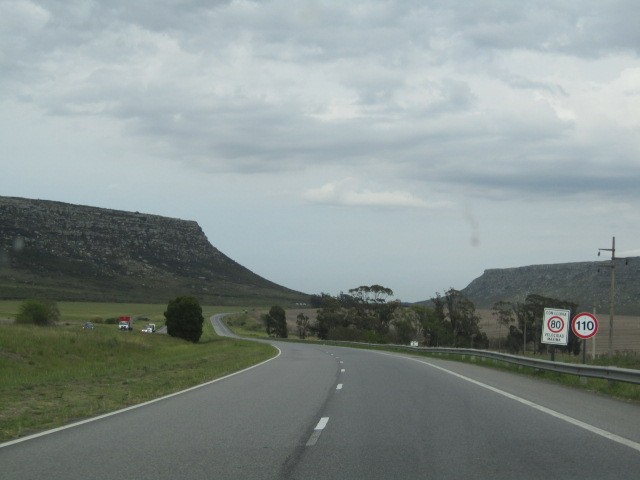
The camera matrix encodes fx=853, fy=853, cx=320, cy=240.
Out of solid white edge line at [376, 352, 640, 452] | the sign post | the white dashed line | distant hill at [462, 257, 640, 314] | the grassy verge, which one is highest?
distant hill at [462, 257, 640, 314]

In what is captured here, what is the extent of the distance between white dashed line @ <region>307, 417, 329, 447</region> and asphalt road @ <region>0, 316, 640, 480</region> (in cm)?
3

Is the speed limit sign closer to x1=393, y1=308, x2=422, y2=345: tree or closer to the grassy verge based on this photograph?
the grassy verge

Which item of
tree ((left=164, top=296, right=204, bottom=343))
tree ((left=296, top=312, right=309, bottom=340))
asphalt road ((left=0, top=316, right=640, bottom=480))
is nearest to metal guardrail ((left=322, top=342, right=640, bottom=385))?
asphalt road ((left=0, top=316, right=640, bottom=480))

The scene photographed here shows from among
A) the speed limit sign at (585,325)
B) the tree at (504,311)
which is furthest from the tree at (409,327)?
the speed limit sign at (585,325)

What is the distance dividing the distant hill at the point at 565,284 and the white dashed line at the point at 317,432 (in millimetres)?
56381

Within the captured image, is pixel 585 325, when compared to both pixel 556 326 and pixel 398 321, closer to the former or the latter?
pixel 556 326

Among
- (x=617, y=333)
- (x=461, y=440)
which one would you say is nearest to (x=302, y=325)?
(x=617, y=333)

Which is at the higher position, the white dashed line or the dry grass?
the dry grass

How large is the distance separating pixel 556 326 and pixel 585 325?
8.48 ft

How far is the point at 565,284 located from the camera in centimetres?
10525

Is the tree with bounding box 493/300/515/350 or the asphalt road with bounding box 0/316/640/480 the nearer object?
the asphalt road with bounding box 0/316/640/480

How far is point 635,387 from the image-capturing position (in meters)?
19.9

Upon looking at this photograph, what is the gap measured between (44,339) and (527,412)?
134 feet

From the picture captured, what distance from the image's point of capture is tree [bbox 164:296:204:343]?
96125mm
